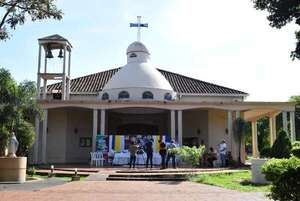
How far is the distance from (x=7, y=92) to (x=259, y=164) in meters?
11.0

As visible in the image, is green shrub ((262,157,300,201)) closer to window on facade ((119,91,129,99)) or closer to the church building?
the church building

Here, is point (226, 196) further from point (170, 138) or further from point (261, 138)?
point (261, 138)

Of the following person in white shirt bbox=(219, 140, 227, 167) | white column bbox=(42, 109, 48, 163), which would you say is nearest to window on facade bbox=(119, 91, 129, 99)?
white column bbox=(42, 109, 48, 163)

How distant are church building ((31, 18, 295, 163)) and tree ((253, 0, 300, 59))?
1711 centimetres

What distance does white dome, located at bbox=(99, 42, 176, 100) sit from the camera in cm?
3188

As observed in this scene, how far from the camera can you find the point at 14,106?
20.6 m

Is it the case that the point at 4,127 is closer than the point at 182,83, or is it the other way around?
the point at 4,127

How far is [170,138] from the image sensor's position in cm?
2916

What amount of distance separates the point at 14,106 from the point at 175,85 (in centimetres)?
1866

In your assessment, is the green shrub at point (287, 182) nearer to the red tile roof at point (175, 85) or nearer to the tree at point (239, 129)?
the tree at point (239, 129)

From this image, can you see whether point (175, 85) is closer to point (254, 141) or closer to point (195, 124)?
point (195, 124)

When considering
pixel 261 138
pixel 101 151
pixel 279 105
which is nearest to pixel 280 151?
pixel 279 105

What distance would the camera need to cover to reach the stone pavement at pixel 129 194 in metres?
12.6

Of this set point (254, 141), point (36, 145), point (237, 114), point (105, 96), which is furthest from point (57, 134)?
point (254, 141)
